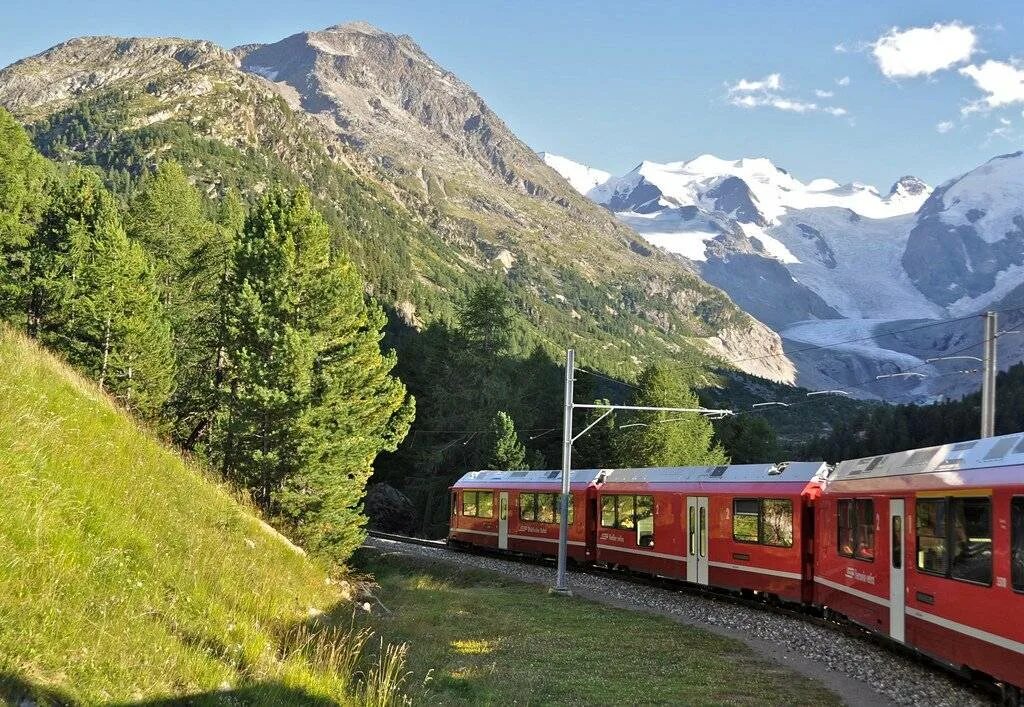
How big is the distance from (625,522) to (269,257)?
15.6 metres

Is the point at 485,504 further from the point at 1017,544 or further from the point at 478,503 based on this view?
the point at 1017,544

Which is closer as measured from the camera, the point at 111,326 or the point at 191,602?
the point at 191,602

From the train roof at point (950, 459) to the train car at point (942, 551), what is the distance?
0.02 m

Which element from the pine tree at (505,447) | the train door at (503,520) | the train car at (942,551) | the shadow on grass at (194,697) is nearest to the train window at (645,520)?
the train car at (942,551)

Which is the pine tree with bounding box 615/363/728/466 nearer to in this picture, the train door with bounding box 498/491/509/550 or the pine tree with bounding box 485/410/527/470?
the pine tree with bounding box 485/410/527/470

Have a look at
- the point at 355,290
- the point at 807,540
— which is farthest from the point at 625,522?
the point at 355,290

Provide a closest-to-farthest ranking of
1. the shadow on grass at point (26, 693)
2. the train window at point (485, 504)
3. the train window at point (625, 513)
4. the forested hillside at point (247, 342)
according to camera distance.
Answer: the shadow on grass at point (26, 693), the train window at point (625, 513), the forested hillside at point (247, 342), the train window at point (485, 504)

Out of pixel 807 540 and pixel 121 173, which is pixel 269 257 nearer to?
pixel 807 540

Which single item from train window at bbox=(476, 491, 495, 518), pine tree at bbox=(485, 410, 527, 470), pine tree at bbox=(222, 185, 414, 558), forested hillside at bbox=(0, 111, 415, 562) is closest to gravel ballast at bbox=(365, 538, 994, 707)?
pine tree at bbox=(222, 185, 414, 558)

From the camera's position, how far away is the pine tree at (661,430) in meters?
70.6

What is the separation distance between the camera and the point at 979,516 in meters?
12.0

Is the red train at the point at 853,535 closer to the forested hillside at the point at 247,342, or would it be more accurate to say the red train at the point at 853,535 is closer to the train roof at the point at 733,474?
the train roof at the point at 733,474

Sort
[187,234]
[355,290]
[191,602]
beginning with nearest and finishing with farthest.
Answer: [191,602]
[355,290]
[187,234]

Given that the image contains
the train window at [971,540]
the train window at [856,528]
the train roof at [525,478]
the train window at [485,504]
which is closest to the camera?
the train window at [971,540]
